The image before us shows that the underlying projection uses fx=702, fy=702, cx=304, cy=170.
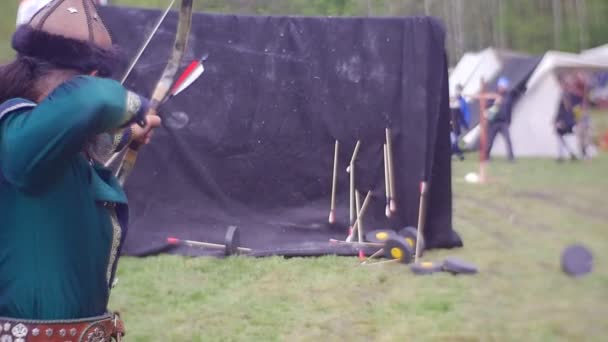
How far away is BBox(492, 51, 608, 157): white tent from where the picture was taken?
13195 mm

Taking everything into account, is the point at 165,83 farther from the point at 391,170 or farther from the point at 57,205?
the point at 391,170

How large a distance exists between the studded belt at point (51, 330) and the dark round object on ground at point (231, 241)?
4.10 meters

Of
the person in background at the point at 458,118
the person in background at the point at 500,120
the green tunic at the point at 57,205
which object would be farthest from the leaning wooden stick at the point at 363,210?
the person in background at the point at 458,118

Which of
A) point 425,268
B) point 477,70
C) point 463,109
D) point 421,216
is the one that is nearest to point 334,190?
point 421,216

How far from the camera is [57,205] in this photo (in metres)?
1.41

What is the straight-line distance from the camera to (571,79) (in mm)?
13258

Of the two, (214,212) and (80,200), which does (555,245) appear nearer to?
(214,212)

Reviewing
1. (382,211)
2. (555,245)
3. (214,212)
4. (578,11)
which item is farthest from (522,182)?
(578,11)

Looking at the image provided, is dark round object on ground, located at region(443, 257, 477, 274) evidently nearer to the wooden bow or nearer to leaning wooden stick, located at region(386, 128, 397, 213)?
leaning wooden stick, located at region(386, 128, 397, 213)

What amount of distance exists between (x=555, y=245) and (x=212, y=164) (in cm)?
307

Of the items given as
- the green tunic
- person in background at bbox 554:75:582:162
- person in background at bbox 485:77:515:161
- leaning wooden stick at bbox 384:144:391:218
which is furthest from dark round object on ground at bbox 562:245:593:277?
person in background at bbox 554:75:582:162

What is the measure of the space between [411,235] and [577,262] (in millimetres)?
1255

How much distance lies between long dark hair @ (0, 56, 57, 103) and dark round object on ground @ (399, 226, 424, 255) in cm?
440

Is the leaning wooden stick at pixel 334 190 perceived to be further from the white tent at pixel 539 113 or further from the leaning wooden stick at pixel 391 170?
the white tent at pixel 539 113
